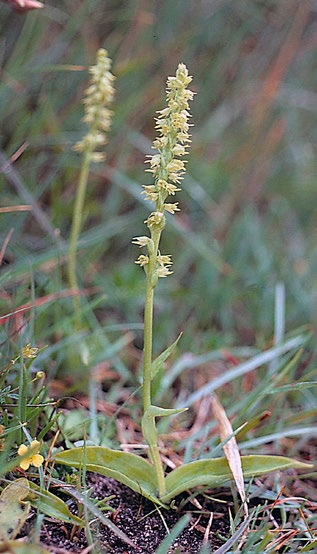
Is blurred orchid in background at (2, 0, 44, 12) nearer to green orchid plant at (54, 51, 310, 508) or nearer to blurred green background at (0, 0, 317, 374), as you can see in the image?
blurred green background at (0, 0, 317, 374)

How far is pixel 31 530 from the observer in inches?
46.4

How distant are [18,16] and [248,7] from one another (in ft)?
4.14

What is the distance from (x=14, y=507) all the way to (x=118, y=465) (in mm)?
281

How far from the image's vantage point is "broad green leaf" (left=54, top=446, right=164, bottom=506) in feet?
4.49

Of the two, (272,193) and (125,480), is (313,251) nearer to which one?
(272,193)

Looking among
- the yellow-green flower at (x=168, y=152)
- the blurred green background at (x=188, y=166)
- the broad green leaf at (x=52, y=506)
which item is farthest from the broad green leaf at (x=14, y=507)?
the blurred green background at (x=188, y=166)

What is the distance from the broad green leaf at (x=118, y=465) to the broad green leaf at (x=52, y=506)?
0.09 meters

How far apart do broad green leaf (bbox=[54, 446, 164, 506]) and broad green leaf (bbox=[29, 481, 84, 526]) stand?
0.09 m

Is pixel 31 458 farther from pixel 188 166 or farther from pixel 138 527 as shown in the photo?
pixel 188 166

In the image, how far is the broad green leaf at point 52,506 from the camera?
125cm

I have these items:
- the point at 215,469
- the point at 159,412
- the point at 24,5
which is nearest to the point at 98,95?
the point at 24,5

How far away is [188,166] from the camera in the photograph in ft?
9.93

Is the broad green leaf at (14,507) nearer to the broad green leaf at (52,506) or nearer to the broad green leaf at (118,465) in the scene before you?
the broad green leaf at (52,506)

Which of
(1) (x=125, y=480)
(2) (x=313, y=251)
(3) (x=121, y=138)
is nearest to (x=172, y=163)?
(1) (x=125, y=480)
